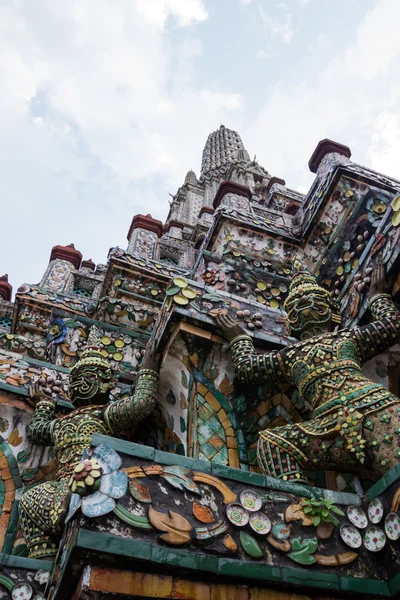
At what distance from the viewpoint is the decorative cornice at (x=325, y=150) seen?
854 cm

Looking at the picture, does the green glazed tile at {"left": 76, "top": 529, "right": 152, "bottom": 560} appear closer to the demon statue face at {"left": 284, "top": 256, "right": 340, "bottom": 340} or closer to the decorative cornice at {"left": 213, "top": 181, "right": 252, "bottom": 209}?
the demon statue face at {"left": 284, "top": 256, "right": 340, "bottom": 340}

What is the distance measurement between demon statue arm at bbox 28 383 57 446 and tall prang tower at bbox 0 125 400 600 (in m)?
0.13

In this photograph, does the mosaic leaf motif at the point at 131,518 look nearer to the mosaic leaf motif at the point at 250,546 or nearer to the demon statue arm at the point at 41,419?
the mosaic leaf motif at the point at 250,546

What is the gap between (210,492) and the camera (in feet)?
10.5

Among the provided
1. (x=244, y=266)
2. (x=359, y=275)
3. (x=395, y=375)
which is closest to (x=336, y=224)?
(x=244, y=266)

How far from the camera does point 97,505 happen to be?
9.52ft

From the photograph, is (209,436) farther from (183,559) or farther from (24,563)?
(183,559)

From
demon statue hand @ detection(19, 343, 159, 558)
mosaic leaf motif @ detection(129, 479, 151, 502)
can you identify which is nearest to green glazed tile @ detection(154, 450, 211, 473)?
Answer: mosaic leaf motif @ detection(129, 479, 151, 502)

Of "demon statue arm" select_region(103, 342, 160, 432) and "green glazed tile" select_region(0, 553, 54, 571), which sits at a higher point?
"demon statue arm" select_region(103, 342, 160, 432)

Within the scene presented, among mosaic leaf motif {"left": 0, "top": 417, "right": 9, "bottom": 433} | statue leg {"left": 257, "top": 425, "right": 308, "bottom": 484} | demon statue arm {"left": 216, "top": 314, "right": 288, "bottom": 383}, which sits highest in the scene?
demon statue arm {"left": 216, "top": 314, "right": 288, "bottom": 383}

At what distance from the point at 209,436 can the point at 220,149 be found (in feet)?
150

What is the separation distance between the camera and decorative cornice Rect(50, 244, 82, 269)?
39.6 ft

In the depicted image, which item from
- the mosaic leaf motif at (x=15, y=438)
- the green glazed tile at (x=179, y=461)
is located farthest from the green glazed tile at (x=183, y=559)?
the mosaic leaf motif at (x=15, y=438)

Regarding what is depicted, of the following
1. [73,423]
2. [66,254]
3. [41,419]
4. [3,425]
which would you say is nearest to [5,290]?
[66,254]
